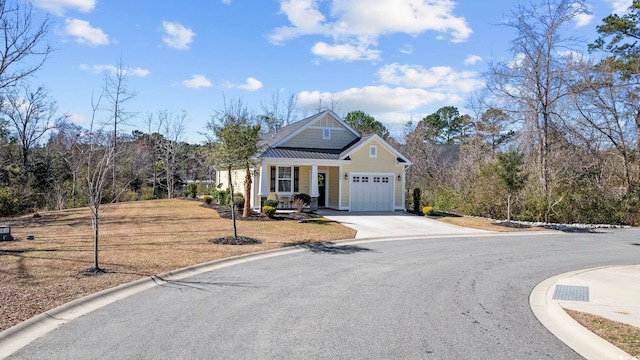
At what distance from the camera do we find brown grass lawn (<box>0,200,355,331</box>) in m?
6.85

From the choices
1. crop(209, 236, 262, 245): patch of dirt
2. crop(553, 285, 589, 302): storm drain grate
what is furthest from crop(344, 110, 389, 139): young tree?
crop(553, 285, 589, 302): storm drain grate

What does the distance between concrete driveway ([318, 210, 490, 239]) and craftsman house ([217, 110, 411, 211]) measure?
1.63m

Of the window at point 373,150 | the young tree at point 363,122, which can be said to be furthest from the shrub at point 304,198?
the young tree at point 363,122

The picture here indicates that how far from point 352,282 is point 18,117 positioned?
31.4 m

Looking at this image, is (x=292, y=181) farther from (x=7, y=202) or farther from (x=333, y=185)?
(x=7, y=202)

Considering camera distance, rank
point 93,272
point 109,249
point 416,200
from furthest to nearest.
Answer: point 416,200, point 109,249, point 93,272

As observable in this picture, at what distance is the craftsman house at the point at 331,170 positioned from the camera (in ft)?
74.6

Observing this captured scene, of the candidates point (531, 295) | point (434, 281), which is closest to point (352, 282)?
point (434, 281)

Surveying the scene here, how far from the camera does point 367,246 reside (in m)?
13.1

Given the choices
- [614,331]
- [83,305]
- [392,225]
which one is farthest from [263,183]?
[614,331]

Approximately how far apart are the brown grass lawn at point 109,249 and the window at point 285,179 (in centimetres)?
461

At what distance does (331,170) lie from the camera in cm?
2522

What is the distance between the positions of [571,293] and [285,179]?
56.4ft

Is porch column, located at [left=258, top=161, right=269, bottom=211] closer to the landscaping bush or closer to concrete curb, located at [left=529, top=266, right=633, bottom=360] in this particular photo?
the landscaping bush
